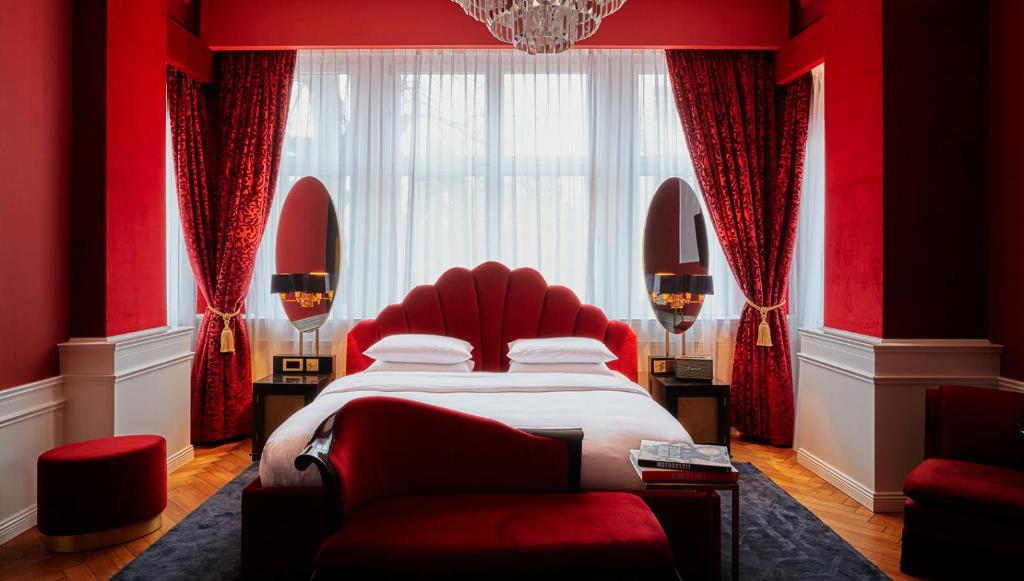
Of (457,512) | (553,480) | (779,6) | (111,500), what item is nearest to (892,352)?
(553,480)

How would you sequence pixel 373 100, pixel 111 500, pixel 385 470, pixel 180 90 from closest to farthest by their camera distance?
pixel 385 470, pixel 111 500, pixel 180 90, pixel 373 100

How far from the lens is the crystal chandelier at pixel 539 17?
2.34m

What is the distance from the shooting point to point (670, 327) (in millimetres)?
4207

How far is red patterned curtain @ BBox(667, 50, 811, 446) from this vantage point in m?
4.22

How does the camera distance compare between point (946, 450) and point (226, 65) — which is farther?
point (226, 65)

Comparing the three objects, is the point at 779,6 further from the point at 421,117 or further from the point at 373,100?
the point at 373,100

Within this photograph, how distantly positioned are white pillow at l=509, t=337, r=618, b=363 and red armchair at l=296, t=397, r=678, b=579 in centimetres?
146

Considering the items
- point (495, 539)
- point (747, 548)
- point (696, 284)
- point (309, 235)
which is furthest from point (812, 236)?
point (309, 235)

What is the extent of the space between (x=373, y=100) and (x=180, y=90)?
4.21ft

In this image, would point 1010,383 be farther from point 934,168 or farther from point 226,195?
point 226,195

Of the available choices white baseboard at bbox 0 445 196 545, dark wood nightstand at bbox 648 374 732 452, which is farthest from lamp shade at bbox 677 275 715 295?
white baseboard at bbox 0 445 196 545

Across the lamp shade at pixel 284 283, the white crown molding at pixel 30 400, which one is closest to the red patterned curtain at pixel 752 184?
the lamp shade at pixel 284 283

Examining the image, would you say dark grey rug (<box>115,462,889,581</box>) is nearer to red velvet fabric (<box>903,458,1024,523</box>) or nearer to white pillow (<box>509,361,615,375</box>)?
red velvet fabric (<box>903,458,1024,523</box>)

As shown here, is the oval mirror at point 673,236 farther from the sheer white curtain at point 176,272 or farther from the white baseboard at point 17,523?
the white baseboard at point 17,523
